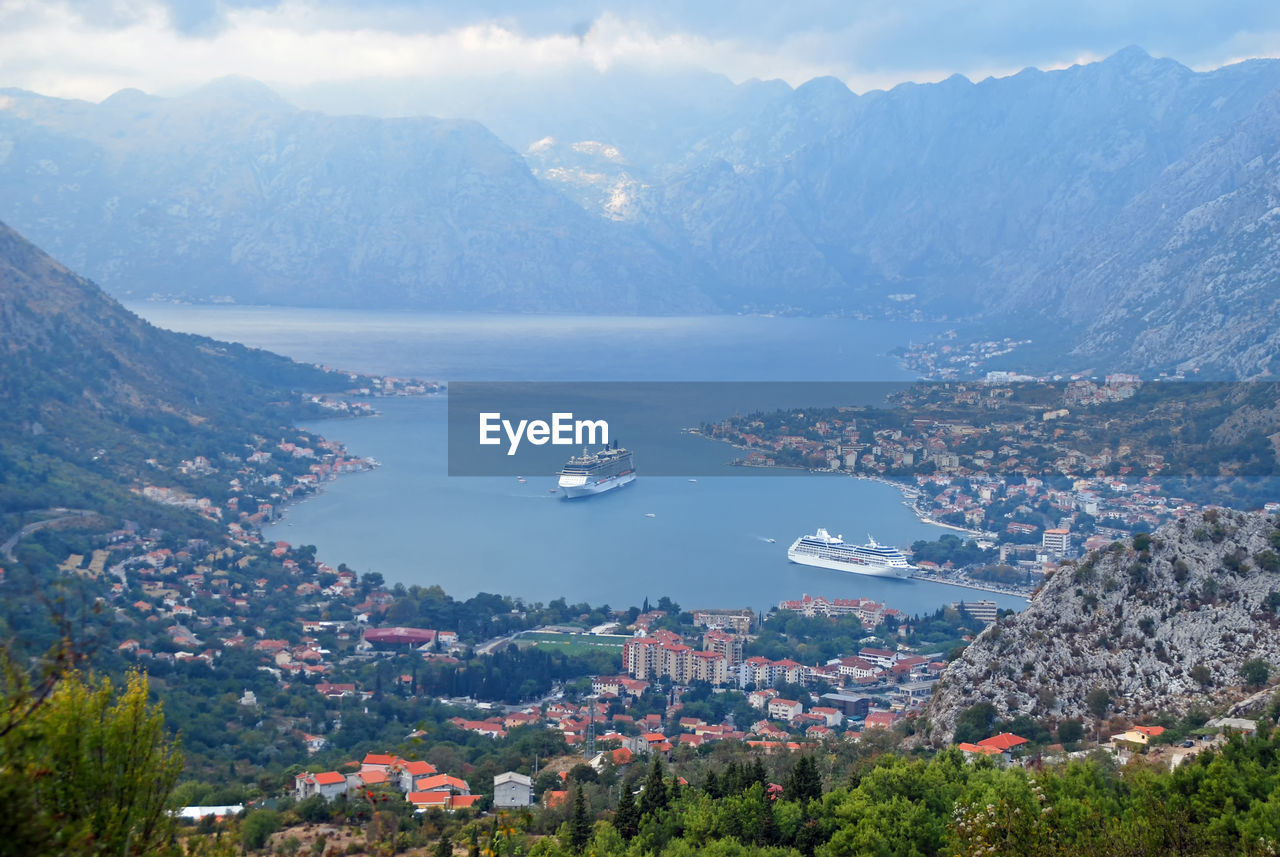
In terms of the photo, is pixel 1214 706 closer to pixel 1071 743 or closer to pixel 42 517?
pixel 1071 743

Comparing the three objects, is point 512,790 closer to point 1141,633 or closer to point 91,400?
point 1141,633

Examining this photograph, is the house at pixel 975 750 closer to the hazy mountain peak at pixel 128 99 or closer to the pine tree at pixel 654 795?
the pine tree at pixel 654 795

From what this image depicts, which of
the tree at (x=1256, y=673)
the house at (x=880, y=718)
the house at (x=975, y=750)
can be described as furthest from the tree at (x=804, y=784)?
the house at (x=880, y=718)

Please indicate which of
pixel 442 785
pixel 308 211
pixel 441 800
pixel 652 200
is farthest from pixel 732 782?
pixel 652 200

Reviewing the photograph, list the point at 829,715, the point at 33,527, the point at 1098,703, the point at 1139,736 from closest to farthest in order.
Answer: the point at 1139,736
the point at 1098,703
the point at 829,715
the point at 33,527

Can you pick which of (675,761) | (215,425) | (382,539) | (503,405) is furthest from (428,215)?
(675,761)
